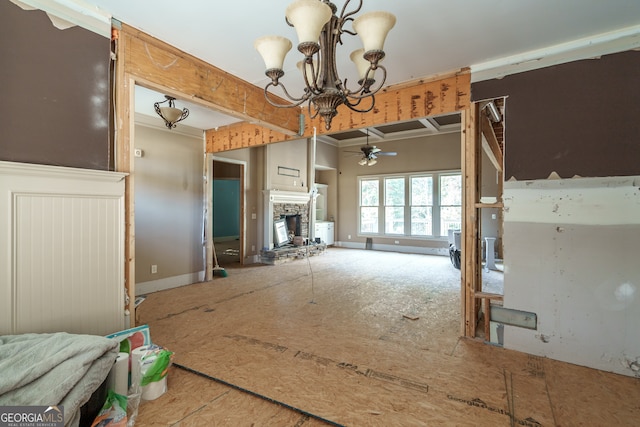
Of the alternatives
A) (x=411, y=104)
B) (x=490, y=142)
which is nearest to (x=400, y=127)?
(x=490, y=142)

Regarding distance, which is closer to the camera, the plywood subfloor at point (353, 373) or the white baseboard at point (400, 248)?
the plywood subfloor at point (353, 373)

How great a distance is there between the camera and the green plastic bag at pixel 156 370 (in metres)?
1.96

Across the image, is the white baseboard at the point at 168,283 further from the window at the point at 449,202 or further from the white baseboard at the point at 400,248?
the window at the point at 449,202

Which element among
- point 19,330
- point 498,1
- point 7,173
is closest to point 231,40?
point 7,173

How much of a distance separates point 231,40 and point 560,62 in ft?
9.18

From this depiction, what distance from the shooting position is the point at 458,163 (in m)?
A: 8.25

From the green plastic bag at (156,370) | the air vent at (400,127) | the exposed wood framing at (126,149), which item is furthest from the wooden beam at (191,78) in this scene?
the air vent at (400,127)

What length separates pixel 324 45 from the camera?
1744mm

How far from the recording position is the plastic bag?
64.1 inches

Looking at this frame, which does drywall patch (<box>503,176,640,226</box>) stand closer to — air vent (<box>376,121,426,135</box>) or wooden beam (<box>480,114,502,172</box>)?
wooden beam (<box>480,114,502,172</box>)

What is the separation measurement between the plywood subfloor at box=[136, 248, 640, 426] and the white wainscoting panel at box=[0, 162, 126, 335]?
2.61ft

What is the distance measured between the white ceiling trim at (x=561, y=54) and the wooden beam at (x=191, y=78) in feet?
7.51

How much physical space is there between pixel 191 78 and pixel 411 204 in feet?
24.8

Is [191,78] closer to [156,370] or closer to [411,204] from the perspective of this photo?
[156,370]
